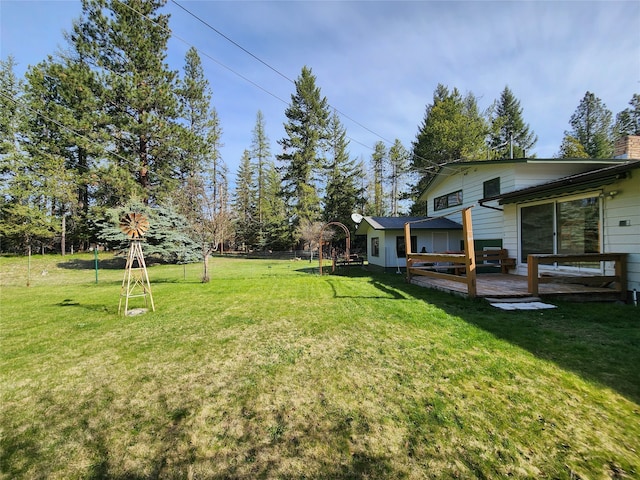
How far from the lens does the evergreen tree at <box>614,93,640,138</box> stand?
2722 cm

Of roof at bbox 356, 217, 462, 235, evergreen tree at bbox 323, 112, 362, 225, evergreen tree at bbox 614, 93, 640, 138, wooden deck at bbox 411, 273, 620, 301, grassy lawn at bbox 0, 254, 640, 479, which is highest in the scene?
evergreen tree at bbox 614, 93, 640, 138

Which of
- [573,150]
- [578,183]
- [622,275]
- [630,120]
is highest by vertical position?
[630,120]

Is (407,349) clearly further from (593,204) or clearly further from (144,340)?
(593,204)

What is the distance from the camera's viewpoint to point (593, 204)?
6566 mm

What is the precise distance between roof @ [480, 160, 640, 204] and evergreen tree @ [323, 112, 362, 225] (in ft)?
64.7

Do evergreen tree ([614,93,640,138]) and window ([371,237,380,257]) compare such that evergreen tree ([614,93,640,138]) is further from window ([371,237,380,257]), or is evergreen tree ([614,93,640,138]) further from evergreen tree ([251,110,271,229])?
evergreen tree ([251,110,271,229])

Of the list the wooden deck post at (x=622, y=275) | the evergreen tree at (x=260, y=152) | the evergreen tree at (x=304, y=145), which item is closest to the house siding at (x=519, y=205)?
the wooden deck post at (x=622, y=275)

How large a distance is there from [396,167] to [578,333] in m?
29.5

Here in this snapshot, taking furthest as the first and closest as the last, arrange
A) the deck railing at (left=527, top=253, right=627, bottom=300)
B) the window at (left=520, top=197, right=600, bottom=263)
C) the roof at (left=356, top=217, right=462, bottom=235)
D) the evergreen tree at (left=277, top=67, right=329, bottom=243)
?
the evergreen tree at (left=277, top=67, right=329, bottom=243) → the roof at (left=356, top=217, right=462, bottom=235) → the window at (left=520, top=197, right=600, bottom=263) → the deck railing at (left=527, top=253, right=627, bottom=300)

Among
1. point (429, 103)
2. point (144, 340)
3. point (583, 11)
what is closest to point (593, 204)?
point (583, 11)

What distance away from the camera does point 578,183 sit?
6.19 metres

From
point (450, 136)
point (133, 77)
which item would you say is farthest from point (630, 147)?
point (133, 77)

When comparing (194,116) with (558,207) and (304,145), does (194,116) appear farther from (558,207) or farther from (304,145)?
(558,207)

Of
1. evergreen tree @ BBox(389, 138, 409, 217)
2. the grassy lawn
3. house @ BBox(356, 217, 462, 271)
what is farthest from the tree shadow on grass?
evergreen tree @ BBox(389, 138, 409, 217)
